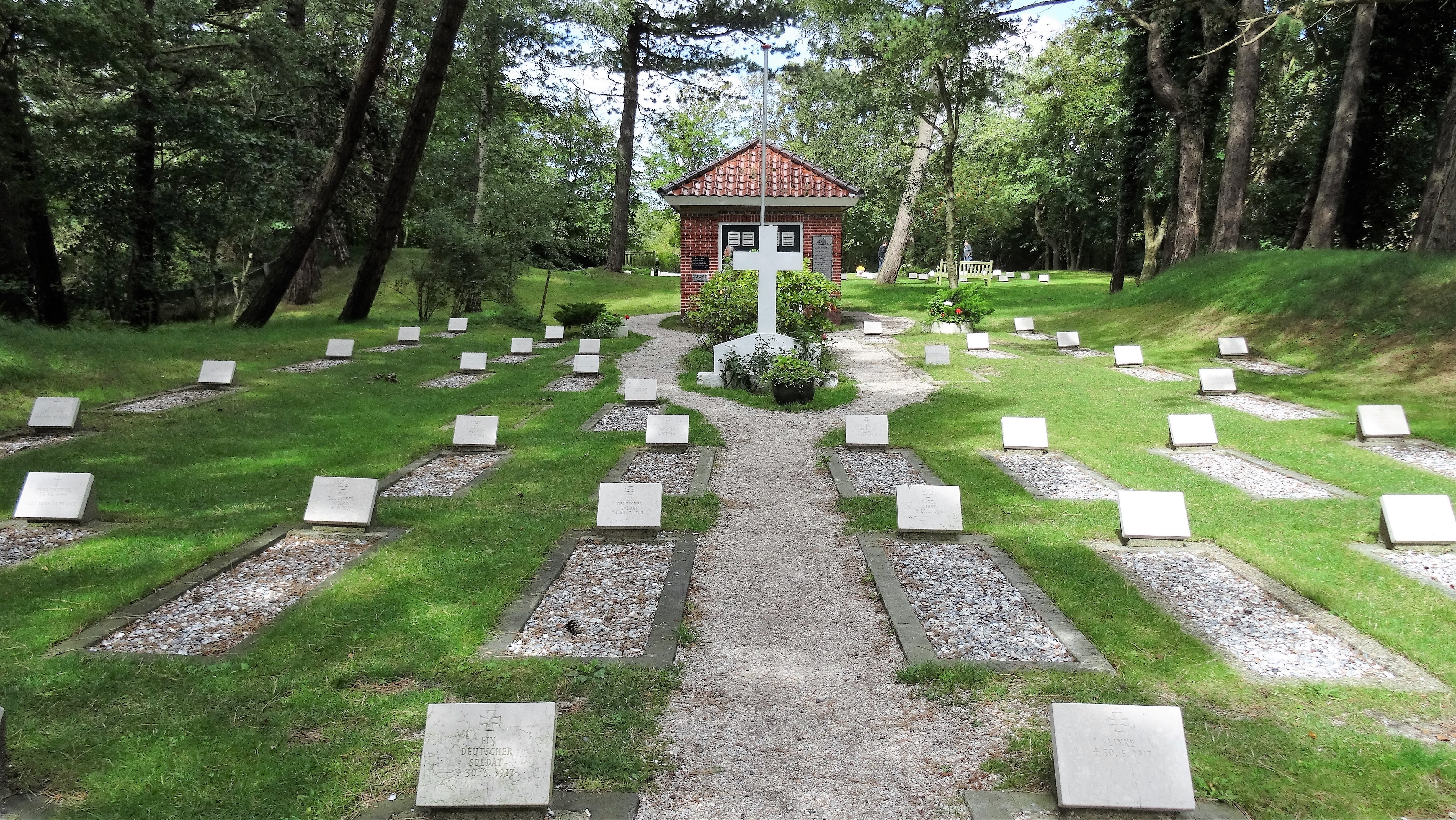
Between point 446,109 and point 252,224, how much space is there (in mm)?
10307

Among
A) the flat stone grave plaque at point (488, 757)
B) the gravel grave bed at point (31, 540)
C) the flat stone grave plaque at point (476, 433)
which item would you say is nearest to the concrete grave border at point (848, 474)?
the flat stone grave plaque at point (476, 433)

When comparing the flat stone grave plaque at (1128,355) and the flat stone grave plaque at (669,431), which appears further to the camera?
the flat stone grave plaque at (1128,355)

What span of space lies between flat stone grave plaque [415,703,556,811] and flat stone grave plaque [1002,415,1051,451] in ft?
25.8

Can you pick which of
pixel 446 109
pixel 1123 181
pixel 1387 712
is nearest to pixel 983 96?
pixel 1123 181

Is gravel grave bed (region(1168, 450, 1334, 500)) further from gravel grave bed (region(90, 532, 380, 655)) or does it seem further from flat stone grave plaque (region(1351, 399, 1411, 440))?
gravel grave bed (region(90, 532, 380, 655))

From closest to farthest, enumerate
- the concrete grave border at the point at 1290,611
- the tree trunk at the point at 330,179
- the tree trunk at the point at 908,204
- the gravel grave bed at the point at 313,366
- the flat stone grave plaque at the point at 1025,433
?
1. the concrete grave border at the point at 1290,611
2. the flat stone grave plaque at the point at 1025,433
3. the gravel grave bed at the point at 313,366
4. the tree trunk at the point at 330,179
5. the tree trunk at the point at 908,204

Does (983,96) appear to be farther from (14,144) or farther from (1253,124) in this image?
(14,144)

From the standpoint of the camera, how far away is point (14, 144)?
1397 cm

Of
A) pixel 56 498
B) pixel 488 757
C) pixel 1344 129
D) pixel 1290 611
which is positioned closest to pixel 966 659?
pixel 1290 611

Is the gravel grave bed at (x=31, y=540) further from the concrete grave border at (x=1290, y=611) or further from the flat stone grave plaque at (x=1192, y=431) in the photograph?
the flat stone grave plaque at (x=1192, y=431)

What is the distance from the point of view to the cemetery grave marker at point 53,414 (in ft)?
32.8

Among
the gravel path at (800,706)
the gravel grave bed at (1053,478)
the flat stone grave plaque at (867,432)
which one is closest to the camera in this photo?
the gravel path at (800,706)

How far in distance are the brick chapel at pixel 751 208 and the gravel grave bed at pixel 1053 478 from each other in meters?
13.3


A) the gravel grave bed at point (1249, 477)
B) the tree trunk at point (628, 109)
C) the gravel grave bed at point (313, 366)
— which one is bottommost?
the gravel grave bed at point (1249, 477)
